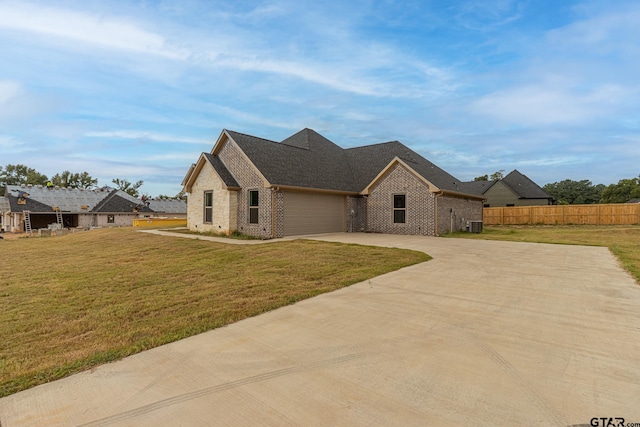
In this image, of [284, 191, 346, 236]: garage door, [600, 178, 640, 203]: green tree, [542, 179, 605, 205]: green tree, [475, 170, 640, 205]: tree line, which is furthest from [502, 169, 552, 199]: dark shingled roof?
[284, 191, 346, 236]: garage door

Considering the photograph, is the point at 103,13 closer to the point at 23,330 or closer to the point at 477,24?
the point at 23,330

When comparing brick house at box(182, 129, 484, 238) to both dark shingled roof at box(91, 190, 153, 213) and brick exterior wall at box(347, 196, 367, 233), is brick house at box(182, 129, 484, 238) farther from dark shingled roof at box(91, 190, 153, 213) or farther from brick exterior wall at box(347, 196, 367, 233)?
dark shingled roof at box(91, 190, 153, 213)

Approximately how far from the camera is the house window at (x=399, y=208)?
1726 centimetres

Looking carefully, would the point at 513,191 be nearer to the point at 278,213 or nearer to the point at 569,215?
the point at 569,215

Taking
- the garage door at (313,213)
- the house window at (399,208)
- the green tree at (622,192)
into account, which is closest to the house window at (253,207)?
the garage door at (313,213)

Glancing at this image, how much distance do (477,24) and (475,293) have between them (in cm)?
1204

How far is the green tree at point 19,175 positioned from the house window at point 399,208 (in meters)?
71.7

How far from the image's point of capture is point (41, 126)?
24.7 metres

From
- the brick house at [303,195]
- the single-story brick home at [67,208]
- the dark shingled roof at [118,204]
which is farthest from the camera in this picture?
the dark shingled roof at [118,204]

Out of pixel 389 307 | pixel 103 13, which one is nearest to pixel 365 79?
pixel 103 13

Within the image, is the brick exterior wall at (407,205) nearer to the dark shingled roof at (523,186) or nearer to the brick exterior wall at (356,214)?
the brick exterior wall at (356,214)

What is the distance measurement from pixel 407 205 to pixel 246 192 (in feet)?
28.9

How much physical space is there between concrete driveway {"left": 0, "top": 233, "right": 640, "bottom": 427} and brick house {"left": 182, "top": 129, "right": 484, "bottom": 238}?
10.5 meters

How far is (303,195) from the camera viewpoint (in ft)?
51.4
